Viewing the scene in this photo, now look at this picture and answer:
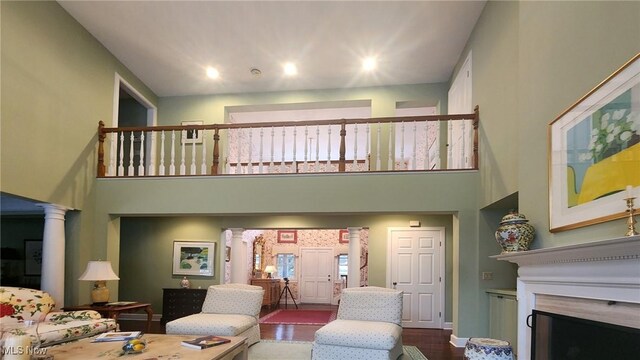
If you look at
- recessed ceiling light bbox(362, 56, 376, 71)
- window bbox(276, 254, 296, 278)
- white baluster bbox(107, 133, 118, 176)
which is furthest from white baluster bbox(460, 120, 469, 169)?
window bbox(276, 254, 296, 278)

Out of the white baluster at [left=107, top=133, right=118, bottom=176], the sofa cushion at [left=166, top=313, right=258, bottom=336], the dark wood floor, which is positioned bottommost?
the dark wood floor

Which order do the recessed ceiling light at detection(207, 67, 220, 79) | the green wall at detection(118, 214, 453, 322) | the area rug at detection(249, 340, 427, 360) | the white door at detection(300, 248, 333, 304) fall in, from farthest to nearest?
the white door at detection(300, 248, 333, 304) < the green wall at detection(118, 214, 453, 322) < the recessed ceiling light at detection(207, 67, 220, 79) < the area rug at detection(249, 340, 427, 360)

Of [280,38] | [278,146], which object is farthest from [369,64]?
[278,146]

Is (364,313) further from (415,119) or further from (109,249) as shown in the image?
(109,249)

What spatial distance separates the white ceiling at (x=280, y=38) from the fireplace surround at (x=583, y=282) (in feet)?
12.7

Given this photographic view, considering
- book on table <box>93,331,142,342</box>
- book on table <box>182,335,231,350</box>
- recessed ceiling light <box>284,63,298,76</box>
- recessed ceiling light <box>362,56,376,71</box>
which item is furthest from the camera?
recessed ceiling light <box>284,63,298,76</box>

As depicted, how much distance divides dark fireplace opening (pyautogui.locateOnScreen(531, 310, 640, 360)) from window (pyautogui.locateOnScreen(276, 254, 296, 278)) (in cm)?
1107

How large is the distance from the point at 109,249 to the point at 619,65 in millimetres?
6453

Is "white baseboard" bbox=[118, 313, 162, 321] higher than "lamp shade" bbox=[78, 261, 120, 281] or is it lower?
lower

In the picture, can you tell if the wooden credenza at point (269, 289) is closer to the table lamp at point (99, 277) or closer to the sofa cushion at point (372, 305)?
the table lamp at point (99, 277)

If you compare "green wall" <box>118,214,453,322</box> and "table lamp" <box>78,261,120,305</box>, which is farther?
"green wall" <box>118,214,453,322</box>

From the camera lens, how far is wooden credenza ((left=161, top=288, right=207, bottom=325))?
7805 mm

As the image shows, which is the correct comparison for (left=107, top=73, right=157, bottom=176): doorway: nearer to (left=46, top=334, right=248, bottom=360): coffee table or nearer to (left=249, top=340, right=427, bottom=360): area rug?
(left=249, top=340, right=427, bottom=360): area rug

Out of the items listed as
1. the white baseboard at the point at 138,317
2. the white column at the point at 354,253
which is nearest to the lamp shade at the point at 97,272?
the white baseboard at the point at 138,317
